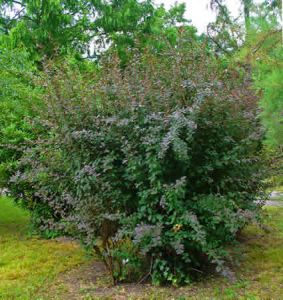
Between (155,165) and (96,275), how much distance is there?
4.76ft

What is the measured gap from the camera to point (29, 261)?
15.6ft

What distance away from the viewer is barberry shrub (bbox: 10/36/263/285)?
136 inches

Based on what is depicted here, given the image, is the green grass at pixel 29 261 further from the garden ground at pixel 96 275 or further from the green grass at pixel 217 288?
the green grass at pixel 217 288

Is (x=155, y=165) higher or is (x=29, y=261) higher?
(x=155, y=165)

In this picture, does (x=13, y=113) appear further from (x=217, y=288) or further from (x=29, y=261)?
(x=217, y=288)

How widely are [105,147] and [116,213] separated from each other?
581mm

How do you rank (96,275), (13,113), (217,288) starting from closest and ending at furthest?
1. (217,288)
2. (96,275)
3. (13,113)

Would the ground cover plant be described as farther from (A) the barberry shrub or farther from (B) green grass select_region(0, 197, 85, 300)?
(B) green grass select_region(0, 197, 85, 300)

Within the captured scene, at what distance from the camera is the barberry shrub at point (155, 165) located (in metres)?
3.46

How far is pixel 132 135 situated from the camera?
3.61 meters

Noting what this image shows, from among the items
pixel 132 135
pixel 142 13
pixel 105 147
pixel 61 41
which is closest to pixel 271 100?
pixel 132 135

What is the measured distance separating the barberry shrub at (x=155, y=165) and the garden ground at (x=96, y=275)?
194mm

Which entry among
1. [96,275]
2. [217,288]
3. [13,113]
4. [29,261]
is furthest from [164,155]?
[13,113]

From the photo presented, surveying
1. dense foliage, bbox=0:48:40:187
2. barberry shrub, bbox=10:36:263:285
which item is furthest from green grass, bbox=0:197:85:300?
dense foliage, bbox=0:48:40:187
